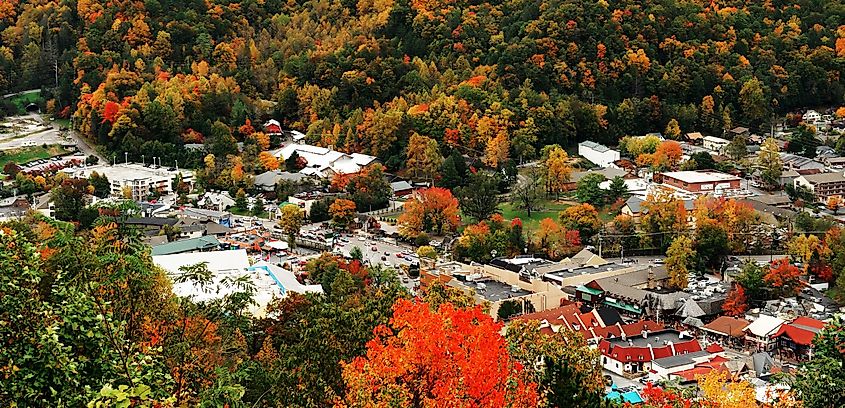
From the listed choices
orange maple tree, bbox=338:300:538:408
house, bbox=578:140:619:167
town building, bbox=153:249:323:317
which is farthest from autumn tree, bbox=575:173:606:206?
orange maple tree, bbox=338:300:538:408

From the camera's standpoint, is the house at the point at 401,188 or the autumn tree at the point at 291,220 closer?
the autumn tree at the point at 291,220

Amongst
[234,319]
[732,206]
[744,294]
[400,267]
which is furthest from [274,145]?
[234,319]

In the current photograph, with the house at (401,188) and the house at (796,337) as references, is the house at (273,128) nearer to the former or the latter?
the house at (401,188)

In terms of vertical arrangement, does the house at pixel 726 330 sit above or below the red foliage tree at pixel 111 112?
below

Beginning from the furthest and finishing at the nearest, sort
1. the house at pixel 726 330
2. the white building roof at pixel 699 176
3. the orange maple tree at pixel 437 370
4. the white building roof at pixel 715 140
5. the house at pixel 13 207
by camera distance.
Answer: the white building roof at pixel 715 140
the white building roof at pixel 699 176
the house at pixel 13 207
the house at pixel 726 330
the orange maple tree at pixel 437 370

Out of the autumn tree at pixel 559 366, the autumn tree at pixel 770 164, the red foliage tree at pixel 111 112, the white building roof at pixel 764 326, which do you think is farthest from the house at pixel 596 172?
the autumn tree at pixel 559 366

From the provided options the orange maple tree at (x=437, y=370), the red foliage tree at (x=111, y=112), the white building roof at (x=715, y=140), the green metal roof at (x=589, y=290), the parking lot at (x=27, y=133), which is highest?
the orange maple tree at (x=437, y=370)
